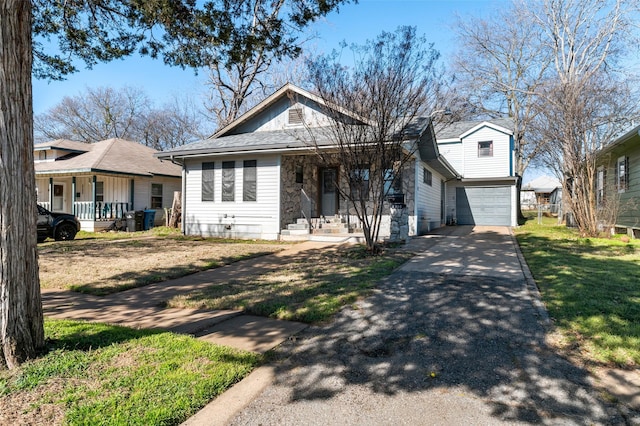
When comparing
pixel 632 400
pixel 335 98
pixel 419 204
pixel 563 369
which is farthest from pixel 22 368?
pixel 419 204

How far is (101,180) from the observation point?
18.7 meters

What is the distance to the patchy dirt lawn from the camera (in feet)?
20.9

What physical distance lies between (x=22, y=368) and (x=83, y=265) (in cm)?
580

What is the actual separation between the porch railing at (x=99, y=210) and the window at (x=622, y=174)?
21368 mm

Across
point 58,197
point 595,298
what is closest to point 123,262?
point 595,298

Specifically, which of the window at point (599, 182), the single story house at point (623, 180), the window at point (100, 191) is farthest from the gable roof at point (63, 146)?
the window at point (599, 182)

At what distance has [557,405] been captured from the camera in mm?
2492

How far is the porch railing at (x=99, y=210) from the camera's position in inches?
672

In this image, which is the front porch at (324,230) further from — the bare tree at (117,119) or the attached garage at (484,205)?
the bare tree at (117,119)

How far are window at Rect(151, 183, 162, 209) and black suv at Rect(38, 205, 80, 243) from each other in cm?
653

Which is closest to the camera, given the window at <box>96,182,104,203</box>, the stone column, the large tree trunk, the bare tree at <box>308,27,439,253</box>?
the large tree trunk

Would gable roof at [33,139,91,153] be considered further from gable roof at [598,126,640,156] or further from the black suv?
gable roof at [598,126,640,156]

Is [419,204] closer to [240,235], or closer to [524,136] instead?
[240,235]

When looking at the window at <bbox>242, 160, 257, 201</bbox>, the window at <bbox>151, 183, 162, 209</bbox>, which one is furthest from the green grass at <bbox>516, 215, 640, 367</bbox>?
the window at <bbox>151, 183, 162, 209</bbox>
